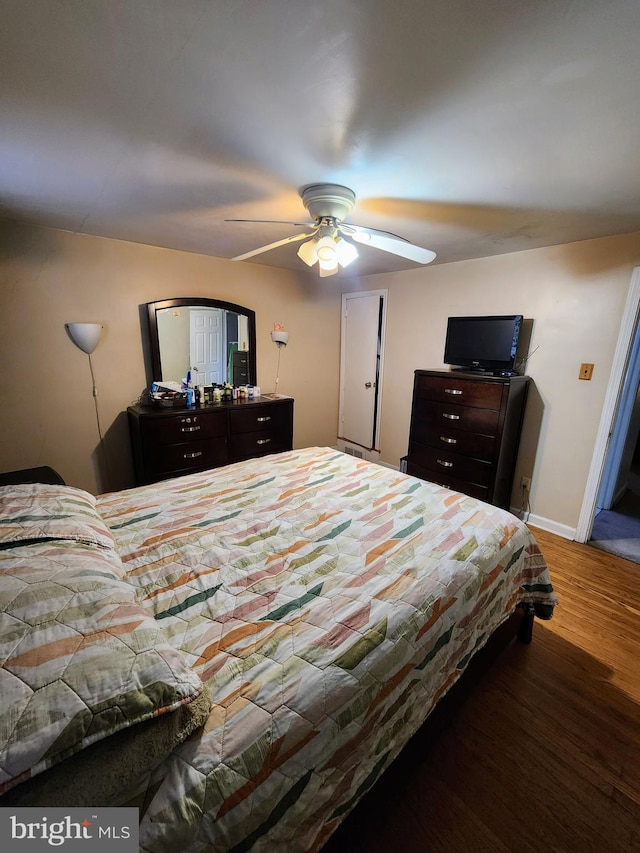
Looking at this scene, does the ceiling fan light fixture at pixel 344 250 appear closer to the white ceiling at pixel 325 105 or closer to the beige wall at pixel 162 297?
the white ceiling at pixel 325 105

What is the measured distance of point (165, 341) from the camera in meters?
3.04

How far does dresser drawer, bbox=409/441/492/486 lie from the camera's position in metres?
2.79

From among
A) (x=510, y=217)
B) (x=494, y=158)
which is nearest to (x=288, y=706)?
(x=494, y=158)

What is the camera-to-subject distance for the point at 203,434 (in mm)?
2955

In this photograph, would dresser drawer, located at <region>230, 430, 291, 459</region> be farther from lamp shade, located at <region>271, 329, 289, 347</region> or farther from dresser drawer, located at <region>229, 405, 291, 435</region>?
lamp shade, located at <region>271, 329, 289, 347</region>

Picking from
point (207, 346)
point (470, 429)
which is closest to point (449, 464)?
point (470, 429)

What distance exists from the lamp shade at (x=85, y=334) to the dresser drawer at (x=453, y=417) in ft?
8.65

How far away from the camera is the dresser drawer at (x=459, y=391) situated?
2.64 metres

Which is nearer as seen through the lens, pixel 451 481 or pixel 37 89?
pixel 37 89

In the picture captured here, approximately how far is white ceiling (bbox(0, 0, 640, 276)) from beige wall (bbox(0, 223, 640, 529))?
0.57m

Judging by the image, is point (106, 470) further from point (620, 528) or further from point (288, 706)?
point (620, 528)

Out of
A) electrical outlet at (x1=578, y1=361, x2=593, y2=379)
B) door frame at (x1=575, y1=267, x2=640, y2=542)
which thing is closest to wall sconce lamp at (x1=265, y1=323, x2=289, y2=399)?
electrical outlet at (x1=578, y1=361, x2=593, y2=379)

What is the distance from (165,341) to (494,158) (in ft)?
8.60

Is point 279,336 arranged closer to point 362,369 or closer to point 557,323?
point 362,369
